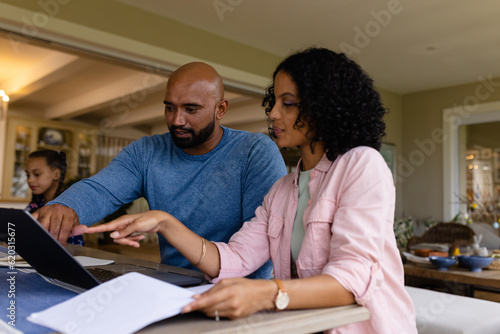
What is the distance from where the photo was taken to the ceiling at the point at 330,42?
383 cm

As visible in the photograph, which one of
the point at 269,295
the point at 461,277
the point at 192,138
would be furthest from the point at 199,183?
the point at 461,277

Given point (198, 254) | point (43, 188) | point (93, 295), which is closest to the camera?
point (93, 295)

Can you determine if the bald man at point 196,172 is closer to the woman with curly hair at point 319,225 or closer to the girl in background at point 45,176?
the woman with curly hair at point 319,225

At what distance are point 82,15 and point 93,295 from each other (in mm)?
3306

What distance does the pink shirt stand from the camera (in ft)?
3.10

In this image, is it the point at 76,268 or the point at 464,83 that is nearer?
the point at 76,268

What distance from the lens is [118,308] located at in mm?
729

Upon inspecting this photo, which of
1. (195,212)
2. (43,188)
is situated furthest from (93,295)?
(43,188)

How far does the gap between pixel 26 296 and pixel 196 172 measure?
796mm

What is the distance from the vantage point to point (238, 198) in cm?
159

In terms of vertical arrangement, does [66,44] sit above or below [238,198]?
above

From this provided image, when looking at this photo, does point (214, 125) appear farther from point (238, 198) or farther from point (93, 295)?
point (93, 295)

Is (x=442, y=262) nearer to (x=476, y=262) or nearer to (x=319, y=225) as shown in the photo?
(x=476, y=262)

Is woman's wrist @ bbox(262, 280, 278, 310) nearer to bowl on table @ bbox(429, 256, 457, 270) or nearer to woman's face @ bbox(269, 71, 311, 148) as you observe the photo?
woman's face @ bbox(269, 71, 311, 148)
